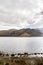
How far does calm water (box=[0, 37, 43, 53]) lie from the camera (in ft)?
5.58

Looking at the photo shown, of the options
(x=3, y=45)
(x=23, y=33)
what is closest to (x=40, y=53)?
(x=23, y=33)

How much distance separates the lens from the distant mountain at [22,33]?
→ 5.67 feet

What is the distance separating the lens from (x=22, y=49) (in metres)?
1.72

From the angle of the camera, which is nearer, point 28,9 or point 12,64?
point 12,64

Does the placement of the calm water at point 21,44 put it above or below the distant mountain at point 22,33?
below

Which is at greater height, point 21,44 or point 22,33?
point 22,33

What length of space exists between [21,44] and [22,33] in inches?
5.3

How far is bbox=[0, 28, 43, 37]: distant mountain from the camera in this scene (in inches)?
68.1

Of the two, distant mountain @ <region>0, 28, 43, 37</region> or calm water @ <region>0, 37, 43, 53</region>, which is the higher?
distant mountain @ <region>0, 28, 43, 37</region>

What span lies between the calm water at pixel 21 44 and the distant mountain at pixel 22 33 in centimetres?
4

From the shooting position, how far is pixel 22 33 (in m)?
1.74

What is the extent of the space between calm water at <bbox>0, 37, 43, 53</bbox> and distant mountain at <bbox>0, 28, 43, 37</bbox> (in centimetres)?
4

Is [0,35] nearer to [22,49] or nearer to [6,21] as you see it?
[6,21]

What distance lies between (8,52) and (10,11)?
0.50 meters
